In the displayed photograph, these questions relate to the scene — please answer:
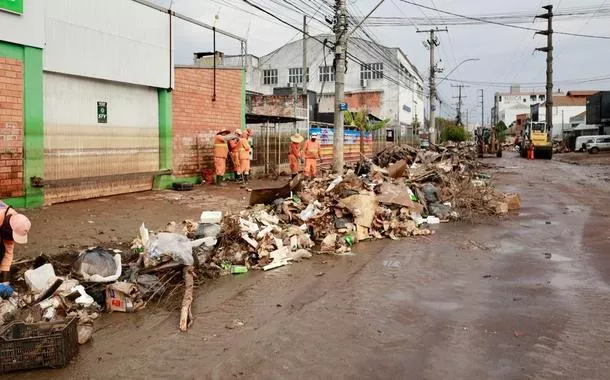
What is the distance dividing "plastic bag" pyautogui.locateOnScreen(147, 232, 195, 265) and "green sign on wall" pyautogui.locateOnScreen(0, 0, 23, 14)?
19.0 ft

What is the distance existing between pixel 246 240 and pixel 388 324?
351 centimetres

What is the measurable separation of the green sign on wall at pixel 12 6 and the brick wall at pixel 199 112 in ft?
17.8

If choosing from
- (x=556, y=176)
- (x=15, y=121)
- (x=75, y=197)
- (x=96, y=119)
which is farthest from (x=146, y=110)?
(x=556, y=176)

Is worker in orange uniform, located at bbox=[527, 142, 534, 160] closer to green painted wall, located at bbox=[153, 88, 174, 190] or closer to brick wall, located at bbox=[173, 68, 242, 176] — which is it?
brick wall, located at bbox=[173, 68, 242, 176]

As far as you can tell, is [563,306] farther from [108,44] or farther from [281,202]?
[108,44]

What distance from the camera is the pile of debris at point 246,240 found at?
19.5 ft

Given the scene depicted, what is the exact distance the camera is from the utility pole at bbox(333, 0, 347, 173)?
17891mm

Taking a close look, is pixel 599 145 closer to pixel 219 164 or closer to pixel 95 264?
pixel 219 164

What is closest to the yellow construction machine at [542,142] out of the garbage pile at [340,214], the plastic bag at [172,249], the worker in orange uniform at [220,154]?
the garbage pile at [340,214]

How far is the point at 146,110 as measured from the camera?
14609 millimetres

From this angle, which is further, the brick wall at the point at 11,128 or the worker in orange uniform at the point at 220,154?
the worker in orange uniform at the point at 220,154

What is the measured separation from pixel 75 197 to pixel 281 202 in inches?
180

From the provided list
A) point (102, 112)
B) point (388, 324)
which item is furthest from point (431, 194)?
point (388, 324)

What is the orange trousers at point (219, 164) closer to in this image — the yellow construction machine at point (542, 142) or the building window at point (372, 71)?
the yellow construction machine at point (542, 142)
